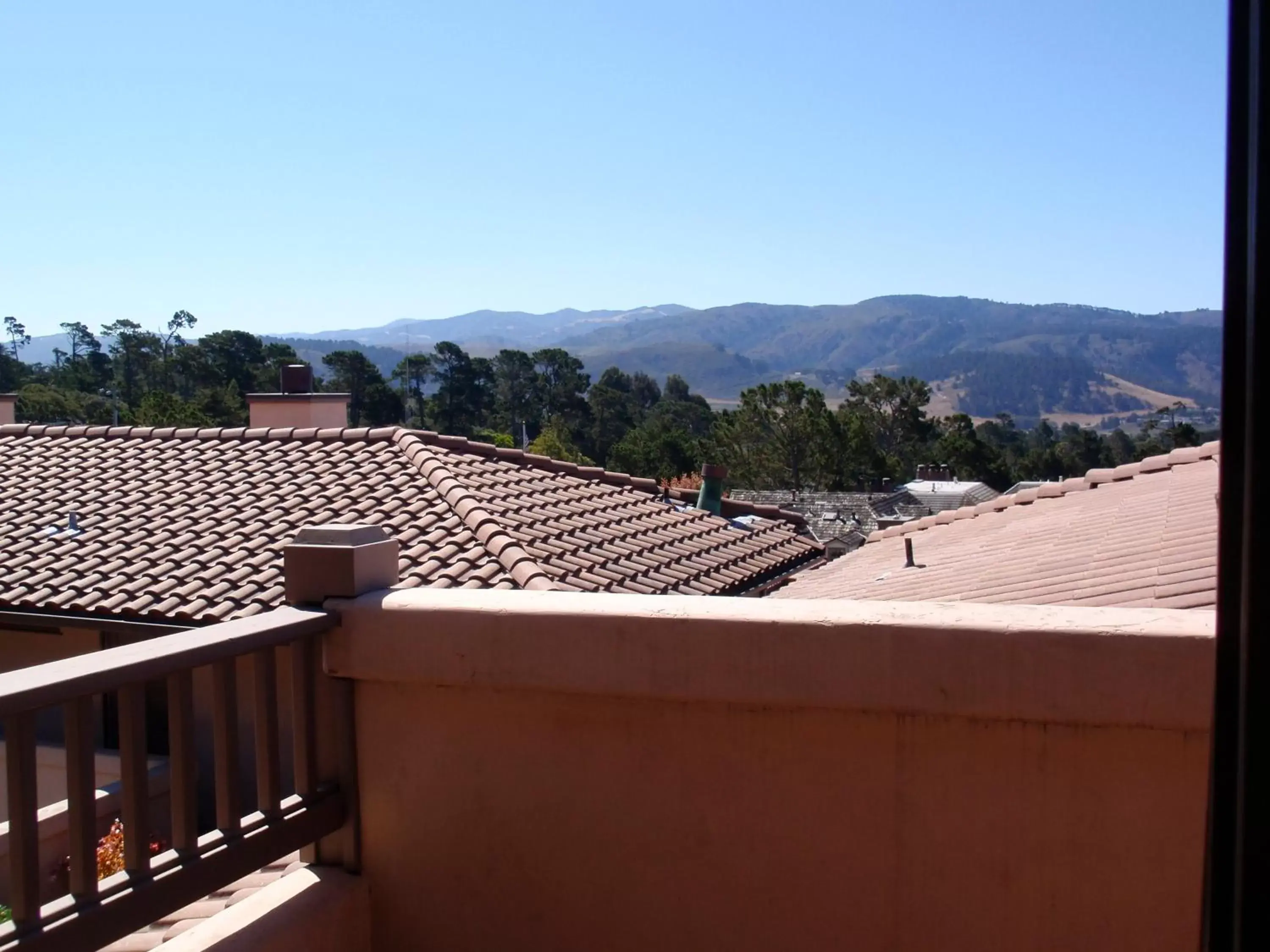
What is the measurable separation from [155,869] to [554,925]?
1160 millimetres

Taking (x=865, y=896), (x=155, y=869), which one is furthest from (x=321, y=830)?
(x=865, y=896)

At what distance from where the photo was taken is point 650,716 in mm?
3330

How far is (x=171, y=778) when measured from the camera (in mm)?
3000

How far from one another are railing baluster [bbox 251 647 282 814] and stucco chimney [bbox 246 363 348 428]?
13.3 metres

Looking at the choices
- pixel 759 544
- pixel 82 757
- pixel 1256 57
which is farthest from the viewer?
pixel 759 544

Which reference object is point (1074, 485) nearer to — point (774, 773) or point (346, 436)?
point (346, 436)

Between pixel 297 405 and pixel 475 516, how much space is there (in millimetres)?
7066

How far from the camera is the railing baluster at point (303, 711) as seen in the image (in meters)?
3.53

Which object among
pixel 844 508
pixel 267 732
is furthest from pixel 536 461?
pixel 844 508

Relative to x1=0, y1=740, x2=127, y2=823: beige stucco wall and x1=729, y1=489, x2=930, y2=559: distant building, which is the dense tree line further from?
x1=0, y1=740, x2=127, y2=823: beige stucco wall

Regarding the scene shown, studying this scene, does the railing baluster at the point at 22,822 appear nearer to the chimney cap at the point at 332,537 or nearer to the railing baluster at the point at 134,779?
the railing baluster at the point at 134,779

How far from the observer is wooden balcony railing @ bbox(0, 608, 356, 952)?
2537mm

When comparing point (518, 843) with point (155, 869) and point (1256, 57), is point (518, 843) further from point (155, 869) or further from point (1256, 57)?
point (1256, 57)

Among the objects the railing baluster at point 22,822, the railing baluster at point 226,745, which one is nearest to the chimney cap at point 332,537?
the railing baluster at point 226,745
